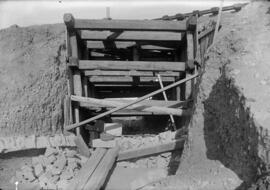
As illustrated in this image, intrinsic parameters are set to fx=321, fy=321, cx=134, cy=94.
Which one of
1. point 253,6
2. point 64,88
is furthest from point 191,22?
point 64,88

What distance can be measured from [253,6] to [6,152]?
17.4ft

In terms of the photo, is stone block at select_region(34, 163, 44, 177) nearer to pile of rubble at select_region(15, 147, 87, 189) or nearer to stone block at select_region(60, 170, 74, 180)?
pile of rubble at select_region(15, 147, 87, 189)

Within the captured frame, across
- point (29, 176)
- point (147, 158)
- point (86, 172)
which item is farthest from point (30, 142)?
point (147, 158)

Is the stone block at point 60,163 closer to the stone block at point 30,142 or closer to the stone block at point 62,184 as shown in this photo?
the stone block at point 62,184

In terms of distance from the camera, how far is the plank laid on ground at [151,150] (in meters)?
6.04

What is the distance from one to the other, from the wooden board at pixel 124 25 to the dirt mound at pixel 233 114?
6.91ft

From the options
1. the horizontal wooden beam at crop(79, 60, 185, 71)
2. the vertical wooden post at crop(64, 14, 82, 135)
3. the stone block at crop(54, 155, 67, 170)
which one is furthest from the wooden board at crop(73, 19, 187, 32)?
the stone block at crop(54, 155, 67, 170)

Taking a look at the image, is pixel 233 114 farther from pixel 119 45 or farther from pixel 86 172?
pixel 119 45

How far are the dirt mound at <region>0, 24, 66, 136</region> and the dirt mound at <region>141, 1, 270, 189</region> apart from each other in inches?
178

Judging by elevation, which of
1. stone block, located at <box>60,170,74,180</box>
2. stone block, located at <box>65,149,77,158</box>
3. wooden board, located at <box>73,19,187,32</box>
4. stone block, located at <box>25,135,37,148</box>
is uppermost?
wooden board, located at <box>73,19,187,32</box>

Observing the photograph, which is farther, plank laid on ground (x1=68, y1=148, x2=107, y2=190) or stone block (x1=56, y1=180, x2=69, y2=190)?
stone block (x1=56, y1=180, x2=69, y2=190)

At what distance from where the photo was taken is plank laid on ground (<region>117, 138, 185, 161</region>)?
238 inches

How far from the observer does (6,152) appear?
6.39 m

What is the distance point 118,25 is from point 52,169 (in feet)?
10.7
